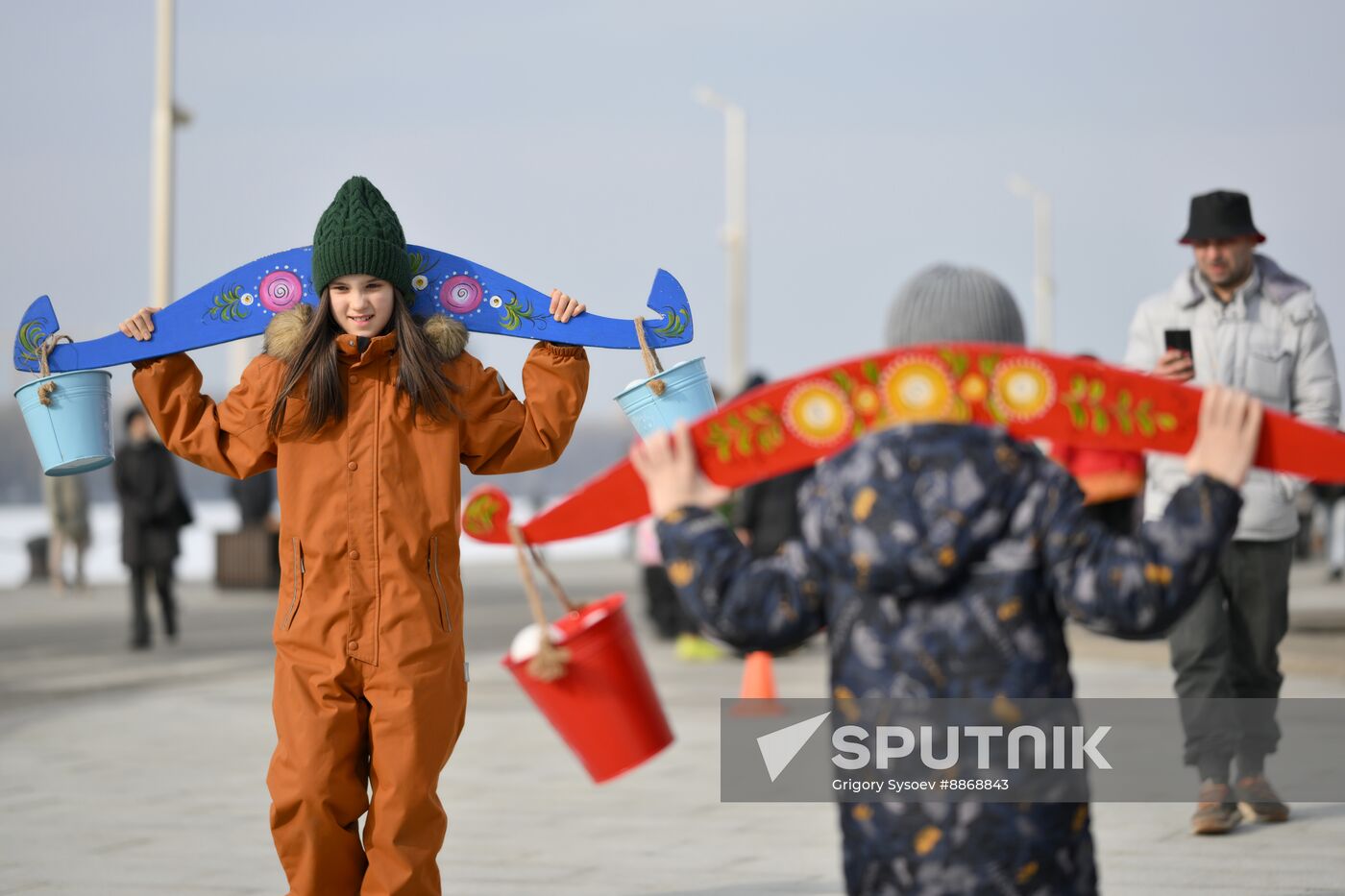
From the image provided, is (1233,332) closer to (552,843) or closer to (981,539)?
(552,843)

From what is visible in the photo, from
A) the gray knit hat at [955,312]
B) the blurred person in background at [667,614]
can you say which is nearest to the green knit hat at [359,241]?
Answer: the gray knit hat at [955,312]

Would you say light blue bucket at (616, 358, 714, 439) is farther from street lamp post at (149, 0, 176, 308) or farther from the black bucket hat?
street lamp post at (149, 0, 176, 308)

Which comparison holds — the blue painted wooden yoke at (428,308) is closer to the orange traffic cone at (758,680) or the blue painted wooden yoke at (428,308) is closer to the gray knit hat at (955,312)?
the gray knit hat at (955,312)

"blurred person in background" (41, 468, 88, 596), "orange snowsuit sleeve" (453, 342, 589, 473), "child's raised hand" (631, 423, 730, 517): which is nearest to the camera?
"child's raised hand" (631, 423, 730, 517)

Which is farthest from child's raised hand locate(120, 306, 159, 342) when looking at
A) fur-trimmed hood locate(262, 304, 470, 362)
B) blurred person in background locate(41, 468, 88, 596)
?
blurred person in background locate(41, 468, 88, 596)

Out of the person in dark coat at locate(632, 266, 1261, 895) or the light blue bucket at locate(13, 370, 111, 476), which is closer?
the person in dark coat at locate(632, 266, 1261, 895)

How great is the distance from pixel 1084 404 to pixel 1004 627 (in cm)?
49

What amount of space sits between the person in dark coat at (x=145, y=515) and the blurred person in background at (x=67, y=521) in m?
6.66

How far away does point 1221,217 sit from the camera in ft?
21.1

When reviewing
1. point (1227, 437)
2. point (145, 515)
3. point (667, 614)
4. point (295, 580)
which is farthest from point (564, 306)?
point (145, 515)

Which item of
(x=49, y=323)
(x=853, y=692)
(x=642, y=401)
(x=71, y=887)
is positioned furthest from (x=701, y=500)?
(x=71, y=887)

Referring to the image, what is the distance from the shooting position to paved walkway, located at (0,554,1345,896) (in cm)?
595

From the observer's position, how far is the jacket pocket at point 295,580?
4.36 metres

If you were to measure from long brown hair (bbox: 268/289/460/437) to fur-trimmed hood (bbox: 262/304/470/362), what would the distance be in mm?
15
